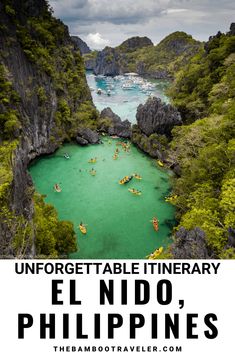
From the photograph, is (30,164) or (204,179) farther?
(30,164)

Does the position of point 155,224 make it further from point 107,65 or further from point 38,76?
point 107,65

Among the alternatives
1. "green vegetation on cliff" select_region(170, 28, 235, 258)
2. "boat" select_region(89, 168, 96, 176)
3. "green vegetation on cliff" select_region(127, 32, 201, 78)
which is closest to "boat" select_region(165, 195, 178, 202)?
"green vegetation on cliff" select_region(170, 28, 235, 258)

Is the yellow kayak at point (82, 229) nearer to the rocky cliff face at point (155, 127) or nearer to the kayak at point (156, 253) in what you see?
the kayak at point (156, 253)

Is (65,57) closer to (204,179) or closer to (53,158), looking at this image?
(53,158)

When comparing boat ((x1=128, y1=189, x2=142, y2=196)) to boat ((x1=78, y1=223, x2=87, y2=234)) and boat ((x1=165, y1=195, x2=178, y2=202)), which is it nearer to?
boat ((x1=165, y1=195, x2=178, y2=202))

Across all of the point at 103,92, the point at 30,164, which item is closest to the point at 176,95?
the point at 30,164
